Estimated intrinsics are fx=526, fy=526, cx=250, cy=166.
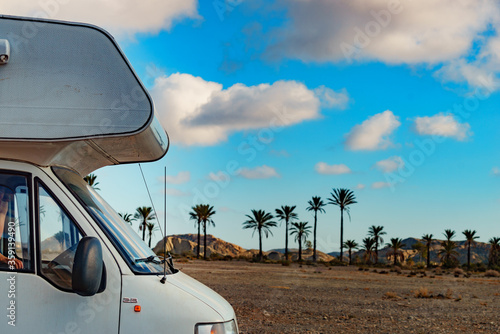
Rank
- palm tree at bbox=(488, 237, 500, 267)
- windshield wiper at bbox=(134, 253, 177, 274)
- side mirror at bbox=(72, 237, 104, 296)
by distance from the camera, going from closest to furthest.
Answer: side mirror at bbox=(72, 237, 104, 296), windshield wiper at bbox=(134, 253, 177, 274), palm tree at bbox=(488, 237, 500, 267)

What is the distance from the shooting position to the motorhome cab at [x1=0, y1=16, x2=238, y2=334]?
3.48 m

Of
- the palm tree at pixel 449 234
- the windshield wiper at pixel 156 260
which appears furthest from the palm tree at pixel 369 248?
the windshield wiper at pixel 156 260

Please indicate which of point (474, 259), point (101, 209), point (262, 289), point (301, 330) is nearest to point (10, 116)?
point (101, 209)

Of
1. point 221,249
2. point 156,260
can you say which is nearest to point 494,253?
point 221,249

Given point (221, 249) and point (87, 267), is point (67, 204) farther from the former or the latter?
point (221, 249)

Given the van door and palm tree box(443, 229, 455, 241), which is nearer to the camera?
the van door

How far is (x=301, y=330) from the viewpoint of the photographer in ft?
37.9

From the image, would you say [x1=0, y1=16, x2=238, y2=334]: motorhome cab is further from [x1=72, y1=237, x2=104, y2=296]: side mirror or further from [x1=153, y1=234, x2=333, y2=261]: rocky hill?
[x1=153, y1=234, x2=333, y2=261]: rocky hill

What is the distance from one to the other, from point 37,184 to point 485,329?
12.3 m

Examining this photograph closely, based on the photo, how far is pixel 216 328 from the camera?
145 inches

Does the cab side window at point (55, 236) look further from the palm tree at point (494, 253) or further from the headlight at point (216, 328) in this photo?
the palm tree at point (494, 253)

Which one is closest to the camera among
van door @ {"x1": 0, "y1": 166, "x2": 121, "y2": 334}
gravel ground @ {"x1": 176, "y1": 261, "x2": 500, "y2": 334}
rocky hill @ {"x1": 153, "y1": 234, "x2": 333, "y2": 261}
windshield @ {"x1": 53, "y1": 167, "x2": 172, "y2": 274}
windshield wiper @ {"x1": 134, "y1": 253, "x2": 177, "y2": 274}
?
van door @ {"x1": 0, "y1": 166, "x2": 121, "y2": 334}

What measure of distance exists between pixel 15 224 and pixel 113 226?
67cm

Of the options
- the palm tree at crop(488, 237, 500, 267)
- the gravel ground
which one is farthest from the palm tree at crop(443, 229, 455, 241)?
the gravel ground
